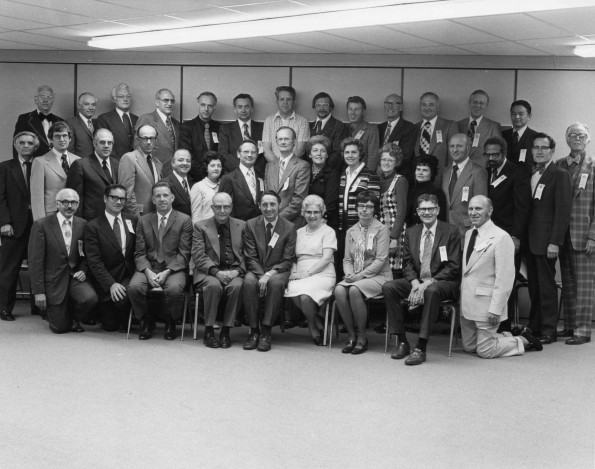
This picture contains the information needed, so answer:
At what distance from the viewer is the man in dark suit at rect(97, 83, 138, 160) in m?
8.73

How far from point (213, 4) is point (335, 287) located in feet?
8.20

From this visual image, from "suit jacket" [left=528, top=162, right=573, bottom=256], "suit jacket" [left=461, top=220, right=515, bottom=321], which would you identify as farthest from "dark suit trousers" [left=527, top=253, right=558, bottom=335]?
"suit jacket" [left=461, top=220, right=515, bottom=321]

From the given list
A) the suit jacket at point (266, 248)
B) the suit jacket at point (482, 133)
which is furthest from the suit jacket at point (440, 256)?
the suit jacket at point (482, 133)

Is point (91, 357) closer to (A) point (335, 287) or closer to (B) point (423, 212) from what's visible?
(A) point (335, 287)

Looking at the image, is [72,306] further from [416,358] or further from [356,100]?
[356,100]

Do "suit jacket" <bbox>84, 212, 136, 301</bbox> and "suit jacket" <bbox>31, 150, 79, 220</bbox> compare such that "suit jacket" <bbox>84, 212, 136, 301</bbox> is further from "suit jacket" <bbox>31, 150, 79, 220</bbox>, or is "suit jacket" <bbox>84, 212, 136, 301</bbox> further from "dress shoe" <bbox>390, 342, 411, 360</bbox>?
"dress shoe" <bbox>390, 342, 411, 360</bbox>

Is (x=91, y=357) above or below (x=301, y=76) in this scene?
below

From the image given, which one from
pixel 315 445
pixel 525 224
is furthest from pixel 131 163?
pixel 315 445

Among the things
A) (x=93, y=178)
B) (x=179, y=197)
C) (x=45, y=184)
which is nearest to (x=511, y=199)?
(x=179, y=197)

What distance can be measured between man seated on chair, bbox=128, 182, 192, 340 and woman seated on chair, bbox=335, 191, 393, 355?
142cm

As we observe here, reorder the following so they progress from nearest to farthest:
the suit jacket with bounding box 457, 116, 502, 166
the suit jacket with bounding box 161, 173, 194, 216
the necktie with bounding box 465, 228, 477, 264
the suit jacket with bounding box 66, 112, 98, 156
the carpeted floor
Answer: the carpeted floor < the necktie with bounding box 465, 228, 477, 264 < the suit jacket with bounding box 161, 173, 194, 216 < the suit jacket with bounding box 457, 116, 502, 166 < the suit jacket with bounding box 66, 112, 98, 156

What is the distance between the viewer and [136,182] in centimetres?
780

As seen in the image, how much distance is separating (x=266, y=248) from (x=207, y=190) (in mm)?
916

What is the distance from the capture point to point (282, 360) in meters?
6.45
